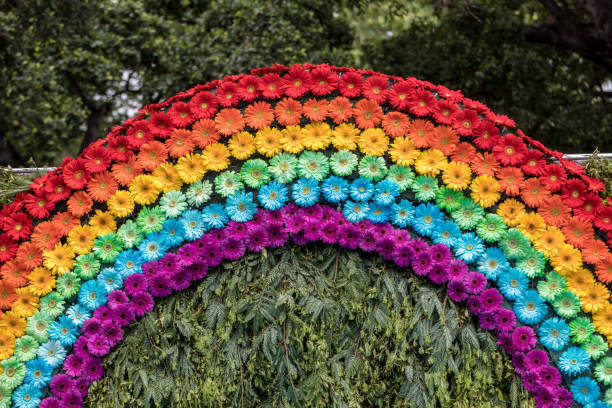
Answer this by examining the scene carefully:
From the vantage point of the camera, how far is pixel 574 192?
2.94 m

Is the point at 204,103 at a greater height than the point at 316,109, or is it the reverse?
the point at 316,109

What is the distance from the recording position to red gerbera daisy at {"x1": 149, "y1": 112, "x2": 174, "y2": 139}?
307 centimetres

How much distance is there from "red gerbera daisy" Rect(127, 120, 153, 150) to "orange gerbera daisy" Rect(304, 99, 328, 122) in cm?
79

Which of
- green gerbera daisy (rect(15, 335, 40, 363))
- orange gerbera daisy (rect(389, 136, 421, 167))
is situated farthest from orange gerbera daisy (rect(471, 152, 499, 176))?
green gerbera daisy (rect(15, 335, 40, 363))

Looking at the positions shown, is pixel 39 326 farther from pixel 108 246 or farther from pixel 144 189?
pixel 144 189

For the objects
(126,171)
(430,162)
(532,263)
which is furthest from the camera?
(126,171)

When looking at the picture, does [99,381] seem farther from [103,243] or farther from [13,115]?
[13,115]

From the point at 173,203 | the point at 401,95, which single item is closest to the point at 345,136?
the point at 401,95

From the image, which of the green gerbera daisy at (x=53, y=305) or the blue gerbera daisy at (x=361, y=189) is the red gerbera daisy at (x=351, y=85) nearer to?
the blue gerbera daisy at (x=361, y=189)

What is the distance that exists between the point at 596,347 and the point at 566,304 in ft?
0.74

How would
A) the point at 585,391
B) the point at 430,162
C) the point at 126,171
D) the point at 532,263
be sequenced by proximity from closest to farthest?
the point at 585,391 → the point at 532,263 → the point at 430,162 → the point at 126,171

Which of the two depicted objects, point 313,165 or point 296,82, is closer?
point 313,165

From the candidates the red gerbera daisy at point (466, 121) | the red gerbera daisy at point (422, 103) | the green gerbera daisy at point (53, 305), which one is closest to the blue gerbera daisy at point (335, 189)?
the red gerbera daisy at point (422, 103)

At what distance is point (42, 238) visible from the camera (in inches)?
120
